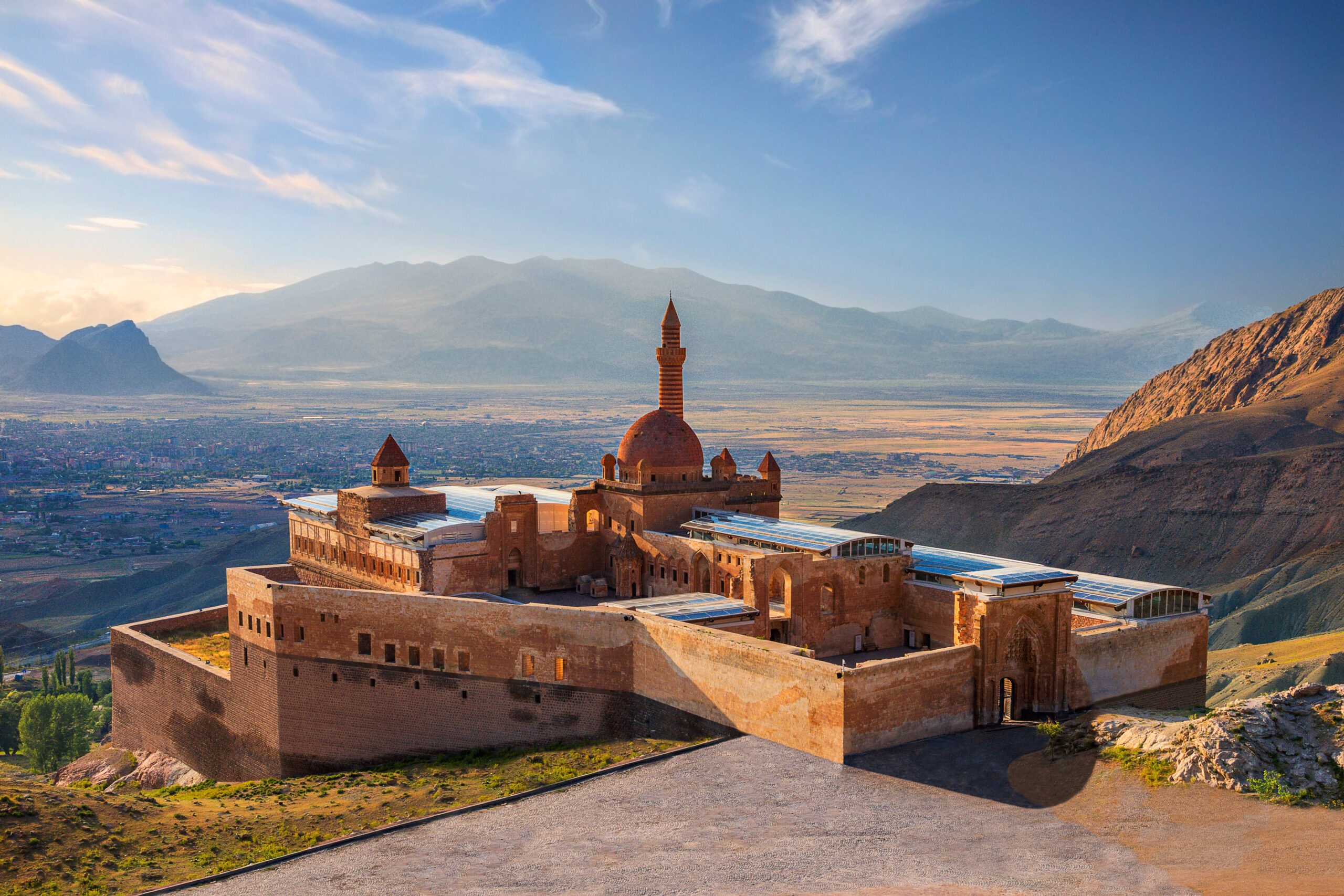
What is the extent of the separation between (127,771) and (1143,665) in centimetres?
3975

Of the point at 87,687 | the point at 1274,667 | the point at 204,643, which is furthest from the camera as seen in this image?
the point at 87,687

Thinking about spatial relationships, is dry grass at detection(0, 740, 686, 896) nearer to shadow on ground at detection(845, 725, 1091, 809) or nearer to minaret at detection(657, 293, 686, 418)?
shadow on ground at detection(845, 725, 1091, 809)

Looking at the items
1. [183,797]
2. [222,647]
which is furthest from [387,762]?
[222,647]

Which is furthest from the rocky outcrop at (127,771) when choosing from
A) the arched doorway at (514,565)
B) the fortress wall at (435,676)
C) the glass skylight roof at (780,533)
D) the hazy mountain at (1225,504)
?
the hazy mountain at (1225,504)

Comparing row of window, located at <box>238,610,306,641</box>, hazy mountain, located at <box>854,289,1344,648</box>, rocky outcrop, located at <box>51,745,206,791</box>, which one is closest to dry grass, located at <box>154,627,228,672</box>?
rocky outcrop, located at <box>51,745,206,791</box>

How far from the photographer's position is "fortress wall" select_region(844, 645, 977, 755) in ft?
94.1

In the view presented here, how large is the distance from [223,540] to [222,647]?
9359cm

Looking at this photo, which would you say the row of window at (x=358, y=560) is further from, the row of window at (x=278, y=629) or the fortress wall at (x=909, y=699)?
the fortress wall at (x=909, y=699)

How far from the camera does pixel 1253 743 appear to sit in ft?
88.9

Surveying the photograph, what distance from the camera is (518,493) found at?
47.4 metres

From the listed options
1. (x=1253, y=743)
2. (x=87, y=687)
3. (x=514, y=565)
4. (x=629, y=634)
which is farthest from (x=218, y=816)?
(x=87, y=687)

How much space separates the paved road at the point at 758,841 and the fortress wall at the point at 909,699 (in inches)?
22.6

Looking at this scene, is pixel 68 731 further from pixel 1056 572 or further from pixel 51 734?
pixel 1056 572

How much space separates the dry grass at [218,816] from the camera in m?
26.6
